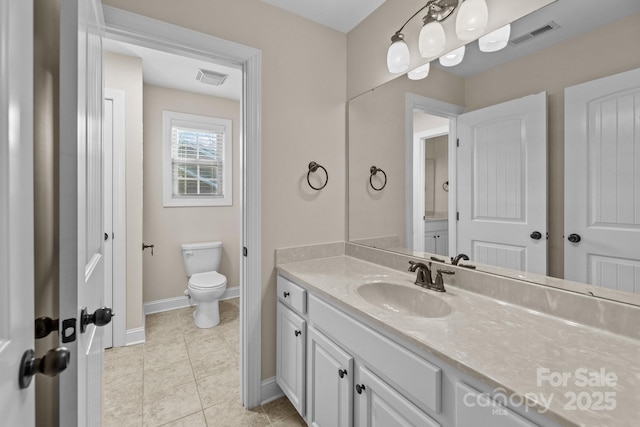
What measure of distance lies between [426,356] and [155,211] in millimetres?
3105

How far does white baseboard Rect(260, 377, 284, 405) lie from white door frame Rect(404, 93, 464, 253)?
1224mm

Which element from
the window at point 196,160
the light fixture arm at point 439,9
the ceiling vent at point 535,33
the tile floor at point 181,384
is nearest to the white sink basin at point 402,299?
the tile floor at point 181,384

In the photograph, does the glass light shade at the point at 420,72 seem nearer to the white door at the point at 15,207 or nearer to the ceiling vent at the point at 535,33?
the ceiling vent at the point at 535,33

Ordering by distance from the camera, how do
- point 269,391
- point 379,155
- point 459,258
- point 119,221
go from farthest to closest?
point 119,221 → point 379,155 → point 269,391 → point 459,258

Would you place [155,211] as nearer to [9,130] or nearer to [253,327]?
[253,327]

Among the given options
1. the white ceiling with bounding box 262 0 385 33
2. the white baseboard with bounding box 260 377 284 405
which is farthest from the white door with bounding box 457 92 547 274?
the white baseboard with bounding box 260 377 284 405

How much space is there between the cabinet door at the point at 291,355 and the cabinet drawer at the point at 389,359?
0.84ft

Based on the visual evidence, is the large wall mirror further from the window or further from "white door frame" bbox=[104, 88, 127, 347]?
the window

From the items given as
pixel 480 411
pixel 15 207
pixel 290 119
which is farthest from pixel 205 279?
pixel 480 411

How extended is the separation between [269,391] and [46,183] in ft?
5.30

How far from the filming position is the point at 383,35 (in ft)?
5.95

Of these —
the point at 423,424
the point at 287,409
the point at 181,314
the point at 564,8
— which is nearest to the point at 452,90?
the point at 564,8

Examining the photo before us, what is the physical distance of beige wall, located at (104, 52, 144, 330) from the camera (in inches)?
95.0

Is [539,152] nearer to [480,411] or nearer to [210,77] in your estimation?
[480,411]
